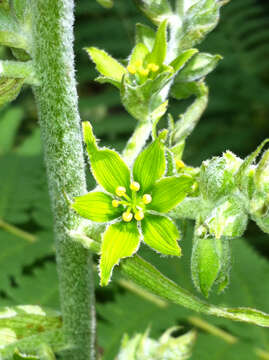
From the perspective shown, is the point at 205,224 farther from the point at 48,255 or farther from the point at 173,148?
the point at 48,255

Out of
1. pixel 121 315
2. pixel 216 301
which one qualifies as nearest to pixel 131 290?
pixel 121 315

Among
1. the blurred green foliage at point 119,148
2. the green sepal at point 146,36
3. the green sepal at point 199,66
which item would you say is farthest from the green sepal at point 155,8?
the blurred green foliage at point 119,148

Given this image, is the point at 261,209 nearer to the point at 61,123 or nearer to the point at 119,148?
the point at 61,123

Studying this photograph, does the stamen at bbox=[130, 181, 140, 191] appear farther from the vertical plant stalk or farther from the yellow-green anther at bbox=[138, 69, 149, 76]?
the yellow-green anther at bbox=[138, 69, 149, 76]

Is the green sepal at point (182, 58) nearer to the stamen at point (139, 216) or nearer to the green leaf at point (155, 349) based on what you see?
the stamen at point (139, 216)

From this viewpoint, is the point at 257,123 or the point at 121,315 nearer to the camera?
the point at 121,315

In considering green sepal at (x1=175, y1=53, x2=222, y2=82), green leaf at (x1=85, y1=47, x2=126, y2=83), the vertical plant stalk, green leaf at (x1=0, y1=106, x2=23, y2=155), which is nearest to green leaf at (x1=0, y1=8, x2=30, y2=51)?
the vertical plant stalk
